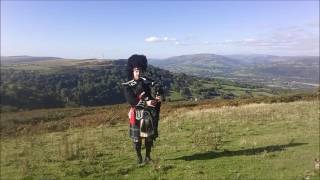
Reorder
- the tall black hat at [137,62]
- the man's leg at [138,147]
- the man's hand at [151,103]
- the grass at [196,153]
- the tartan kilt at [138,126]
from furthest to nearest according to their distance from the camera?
the man's leg at [138,147], the tartan kilt at [138,126], the tall black hat at [137,62], the man's hand at [151,103], the grass at [196,153]

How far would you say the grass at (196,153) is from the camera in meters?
11.2

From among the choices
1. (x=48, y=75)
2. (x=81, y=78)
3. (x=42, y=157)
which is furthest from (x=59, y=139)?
(x=48, y=75)

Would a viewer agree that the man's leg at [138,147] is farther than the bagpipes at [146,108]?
Yes

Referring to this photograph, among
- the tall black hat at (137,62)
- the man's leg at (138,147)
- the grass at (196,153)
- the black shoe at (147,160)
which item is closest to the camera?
the grass at (196,153)

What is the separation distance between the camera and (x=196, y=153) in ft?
45.9

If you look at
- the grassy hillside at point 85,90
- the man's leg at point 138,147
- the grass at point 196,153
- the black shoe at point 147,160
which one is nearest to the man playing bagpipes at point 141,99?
the man's leg at point 138,147

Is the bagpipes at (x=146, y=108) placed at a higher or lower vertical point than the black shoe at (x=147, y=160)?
higher

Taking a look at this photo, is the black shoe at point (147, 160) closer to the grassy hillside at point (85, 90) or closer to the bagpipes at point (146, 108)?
the bagpipes at point (146, 108)

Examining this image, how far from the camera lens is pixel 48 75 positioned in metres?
165

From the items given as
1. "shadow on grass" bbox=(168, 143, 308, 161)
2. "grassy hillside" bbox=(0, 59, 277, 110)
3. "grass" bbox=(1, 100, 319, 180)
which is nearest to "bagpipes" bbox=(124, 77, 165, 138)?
"grass" bbox=(1, 100, 319, 180)

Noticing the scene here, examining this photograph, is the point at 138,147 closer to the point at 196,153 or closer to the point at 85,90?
the point at 196,153

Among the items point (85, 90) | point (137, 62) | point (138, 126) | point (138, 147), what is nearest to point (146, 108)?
point (138, 126)

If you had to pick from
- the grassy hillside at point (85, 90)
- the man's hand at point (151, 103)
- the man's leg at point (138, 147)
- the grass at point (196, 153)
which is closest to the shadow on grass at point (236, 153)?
the grass at point (196, 153)

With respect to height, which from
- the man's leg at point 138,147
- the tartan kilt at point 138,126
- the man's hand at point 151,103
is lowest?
the man's leg at point 138,147
